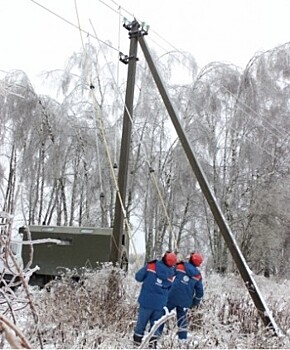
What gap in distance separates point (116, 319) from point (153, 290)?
0.75 metres

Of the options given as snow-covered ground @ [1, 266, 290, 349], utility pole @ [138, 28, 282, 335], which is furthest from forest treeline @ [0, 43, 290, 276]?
snow-covered ground @ [1, 266, 290, 349]

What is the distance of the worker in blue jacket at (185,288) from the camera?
6.52m

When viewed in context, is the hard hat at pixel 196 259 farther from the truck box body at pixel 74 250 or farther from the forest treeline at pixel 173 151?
the forest treeline at pixel 173 151

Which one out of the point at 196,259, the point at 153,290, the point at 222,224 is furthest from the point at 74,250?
the point at 153,290

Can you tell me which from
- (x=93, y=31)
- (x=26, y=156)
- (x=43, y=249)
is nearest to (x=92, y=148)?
(x=26, y=156)

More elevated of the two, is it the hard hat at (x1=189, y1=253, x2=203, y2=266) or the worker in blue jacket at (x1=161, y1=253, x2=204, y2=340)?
the hard hat at (x1=189, y1=253, x2=203, y2=266)

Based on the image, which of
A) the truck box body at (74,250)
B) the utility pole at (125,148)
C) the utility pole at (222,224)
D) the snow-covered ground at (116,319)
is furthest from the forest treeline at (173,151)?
the snow-covered ground at (116,319)

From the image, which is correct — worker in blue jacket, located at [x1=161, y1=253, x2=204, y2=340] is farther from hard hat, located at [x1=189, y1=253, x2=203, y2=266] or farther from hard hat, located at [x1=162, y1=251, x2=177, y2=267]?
hard hat, located at [x1=162, y1=251, x2=177, y2=267]

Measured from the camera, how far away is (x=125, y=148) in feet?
28.5

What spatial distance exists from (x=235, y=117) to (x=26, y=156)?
9440 millimetres

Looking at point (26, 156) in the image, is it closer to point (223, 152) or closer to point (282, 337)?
point (223, 152)

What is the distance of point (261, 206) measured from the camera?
16859mm

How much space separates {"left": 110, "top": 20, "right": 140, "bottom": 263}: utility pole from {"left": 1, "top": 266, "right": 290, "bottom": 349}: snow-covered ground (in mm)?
828

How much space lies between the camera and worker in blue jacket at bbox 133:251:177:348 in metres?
5.93
